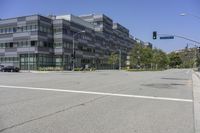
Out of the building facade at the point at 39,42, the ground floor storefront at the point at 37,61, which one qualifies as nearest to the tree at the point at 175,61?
the building facade at the point at 39,42

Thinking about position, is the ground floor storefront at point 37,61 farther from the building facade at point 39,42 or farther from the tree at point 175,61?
the tree at point 175,61

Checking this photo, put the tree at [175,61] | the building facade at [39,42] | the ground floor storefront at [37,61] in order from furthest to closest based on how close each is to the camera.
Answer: the tree at [175,61] → the ground floor storefront at [37,61] → the building facade at [39,42]

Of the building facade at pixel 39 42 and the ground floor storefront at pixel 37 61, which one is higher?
the building facade at pixel 39 42

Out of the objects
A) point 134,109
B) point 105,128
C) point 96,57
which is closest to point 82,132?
point 105,128

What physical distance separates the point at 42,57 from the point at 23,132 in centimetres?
6686

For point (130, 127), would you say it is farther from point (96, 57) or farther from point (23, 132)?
point (96, 57)

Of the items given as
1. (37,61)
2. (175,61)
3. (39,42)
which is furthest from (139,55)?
(175,61)

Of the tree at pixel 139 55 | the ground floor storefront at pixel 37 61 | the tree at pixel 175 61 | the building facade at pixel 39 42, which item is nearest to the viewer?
the building facade at pixel 39 42

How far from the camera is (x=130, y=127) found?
24.1ft

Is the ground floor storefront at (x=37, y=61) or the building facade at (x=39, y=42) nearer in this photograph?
the building facade at (x=39, y=42)

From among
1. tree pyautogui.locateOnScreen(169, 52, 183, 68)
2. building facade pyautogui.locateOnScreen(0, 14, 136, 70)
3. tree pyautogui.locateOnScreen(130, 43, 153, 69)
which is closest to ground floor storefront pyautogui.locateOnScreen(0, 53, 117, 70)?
building facade pyautogui.locateOnScreen(0, 14, 136, 70)

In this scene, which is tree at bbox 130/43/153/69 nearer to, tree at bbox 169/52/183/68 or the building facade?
the building facade

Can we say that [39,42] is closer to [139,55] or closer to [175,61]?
[139,55]

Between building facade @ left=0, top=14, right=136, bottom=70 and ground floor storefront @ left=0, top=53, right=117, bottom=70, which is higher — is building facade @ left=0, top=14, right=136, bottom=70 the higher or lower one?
the higher one
